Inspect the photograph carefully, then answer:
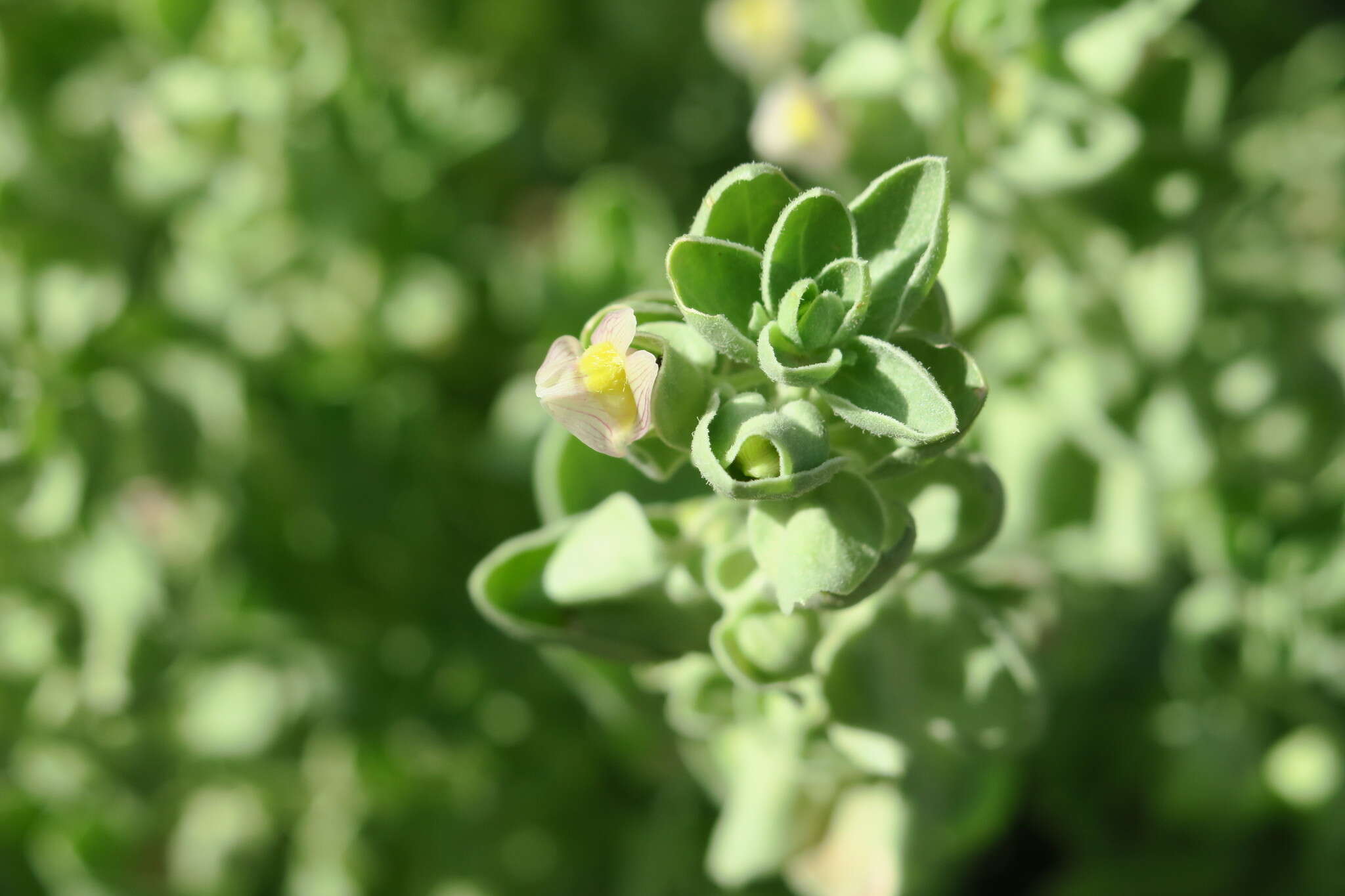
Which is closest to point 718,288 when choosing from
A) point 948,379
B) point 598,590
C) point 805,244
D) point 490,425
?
point 805,244

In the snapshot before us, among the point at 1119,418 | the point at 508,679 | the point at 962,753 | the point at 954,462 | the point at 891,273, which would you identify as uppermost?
the point at 891,273

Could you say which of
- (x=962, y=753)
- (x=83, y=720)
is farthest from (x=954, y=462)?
(x=83, y=720)

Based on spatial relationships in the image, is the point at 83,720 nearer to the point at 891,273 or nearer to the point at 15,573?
the point at 15,573

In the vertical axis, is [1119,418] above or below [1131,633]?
above

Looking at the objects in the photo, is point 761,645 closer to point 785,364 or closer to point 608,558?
point 608,558

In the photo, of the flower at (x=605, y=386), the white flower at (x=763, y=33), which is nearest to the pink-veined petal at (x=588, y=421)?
the flower at (x=605, y=386)

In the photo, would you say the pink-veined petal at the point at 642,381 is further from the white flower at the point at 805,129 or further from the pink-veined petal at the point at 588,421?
the white flower at the point at 805,129
